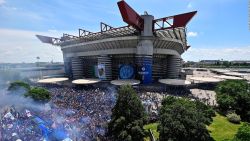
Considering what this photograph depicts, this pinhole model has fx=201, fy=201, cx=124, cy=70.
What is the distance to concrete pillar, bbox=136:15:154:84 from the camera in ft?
187

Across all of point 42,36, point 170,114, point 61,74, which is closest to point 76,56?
point 61,74

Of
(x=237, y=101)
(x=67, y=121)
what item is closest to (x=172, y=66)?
(x=237, y=101)

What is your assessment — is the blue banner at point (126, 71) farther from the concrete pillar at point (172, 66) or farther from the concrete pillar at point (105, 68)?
the concrete pillar at point (172, 66)

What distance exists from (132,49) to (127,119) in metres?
40.3

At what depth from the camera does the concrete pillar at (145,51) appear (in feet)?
187

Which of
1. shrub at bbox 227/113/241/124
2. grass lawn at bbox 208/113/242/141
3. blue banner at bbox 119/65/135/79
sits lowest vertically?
grass lawn at bbox 208/113/242/141

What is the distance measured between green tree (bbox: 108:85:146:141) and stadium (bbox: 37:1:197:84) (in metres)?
29.8

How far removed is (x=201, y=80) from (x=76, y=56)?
46.1 metres

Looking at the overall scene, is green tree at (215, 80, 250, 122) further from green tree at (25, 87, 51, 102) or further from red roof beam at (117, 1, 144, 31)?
green tree at (25, 87, 51, 102)

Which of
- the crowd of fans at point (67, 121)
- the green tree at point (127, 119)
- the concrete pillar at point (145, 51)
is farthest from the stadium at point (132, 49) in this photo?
the green tree at point (127, 119)

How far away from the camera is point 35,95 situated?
113ft

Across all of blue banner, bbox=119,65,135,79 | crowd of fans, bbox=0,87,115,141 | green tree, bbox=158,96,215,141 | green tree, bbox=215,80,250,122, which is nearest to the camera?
green tree, bbox=158,96,215,141

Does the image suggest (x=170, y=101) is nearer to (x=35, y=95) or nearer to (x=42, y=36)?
(x=35, y=95)

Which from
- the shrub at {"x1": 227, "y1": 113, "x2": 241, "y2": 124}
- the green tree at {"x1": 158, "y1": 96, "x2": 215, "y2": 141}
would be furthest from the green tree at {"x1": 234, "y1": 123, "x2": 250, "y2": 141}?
the shrub at {"x1": 227, "y1": 113, "x2": 241, "y2": 124}
